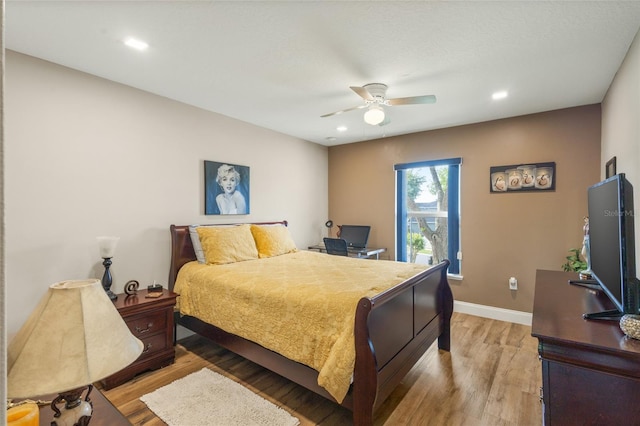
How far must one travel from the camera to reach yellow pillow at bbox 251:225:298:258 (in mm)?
3707

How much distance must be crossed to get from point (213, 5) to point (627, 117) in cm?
294

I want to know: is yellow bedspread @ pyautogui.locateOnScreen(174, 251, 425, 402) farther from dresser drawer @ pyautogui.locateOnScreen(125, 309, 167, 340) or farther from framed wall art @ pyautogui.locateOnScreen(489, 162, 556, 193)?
framed wall art @ pyautogui.locateOnScreen(489, 162, 556, 193)

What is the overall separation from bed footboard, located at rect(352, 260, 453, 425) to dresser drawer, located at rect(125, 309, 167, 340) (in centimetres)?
187

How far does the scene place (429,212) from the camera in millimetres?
4586

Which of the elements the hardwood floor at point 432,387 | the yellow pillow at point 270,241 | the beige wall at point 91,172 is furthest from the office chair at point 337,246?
the hardwood floor at point 432,387

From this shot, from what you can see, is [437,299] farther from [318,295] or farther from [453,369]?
[318,295]

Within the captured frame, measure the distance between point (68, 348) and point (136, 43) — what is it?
2158 mm

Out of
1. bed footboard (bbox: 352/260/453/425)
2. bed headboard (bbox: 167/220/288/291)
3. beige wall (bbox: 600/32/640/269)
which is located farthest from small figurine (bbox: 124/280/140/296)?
beige wall (bbox: 600/32/640/269)

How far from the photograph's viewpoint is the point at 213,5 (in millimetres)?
1741

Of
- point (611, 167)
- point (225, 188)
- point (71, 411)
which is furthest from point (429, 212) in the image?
point (71, 411)

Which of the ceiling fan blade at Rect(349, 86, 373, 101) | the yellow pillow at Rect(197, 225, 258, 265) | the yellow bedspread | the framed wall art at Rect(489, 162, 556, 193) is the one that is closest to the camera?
the yellow bedspread

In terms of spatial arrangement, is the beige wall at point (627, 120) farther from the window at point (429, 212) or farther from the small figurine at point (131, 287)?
the small figurine at point (131, 287)

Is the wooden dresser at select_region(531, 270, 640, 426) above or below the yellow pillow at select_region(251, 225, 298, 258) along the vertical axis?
below

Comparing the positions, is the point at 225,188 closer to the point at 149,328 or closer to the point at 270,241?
the point at 270,241
